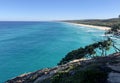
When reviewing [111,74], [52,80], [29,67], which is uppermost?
[111,74]

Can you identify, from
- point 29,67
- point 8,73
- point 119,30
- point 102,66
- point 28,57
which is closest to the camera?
point 102,66

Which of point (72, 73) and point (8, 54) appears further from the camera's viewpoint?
point (8, 54)

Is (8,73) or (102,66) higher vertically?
(102,66)

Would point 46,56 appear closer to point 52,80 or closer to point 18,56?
point 18,56

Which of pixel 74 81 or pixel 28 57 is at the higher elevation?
pixel 74 81

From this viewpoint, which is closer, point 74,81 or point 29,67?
point 74,81

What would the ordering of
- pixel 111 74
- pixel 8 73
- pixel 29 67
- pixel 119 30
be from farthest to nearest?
pixel 29 67 → pixel 8 73 → pixel 119 30 → pixel 111 74

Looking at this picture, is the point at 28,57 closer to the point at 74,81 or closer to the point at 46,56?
the point at 46,56

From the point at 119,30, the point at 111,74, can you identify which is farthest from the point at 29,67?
the point at 111,74

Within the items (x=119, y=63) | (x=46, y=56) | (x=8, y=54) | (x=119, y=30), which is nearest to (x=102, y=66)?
(x=119, y=63)

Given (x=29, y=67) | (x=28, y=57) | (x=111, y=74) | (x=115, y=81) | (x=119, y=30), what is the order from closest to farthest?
(x=115, y=81)
(x=111, y=74)
(x=119, y=30)
(x=29, y=67)
(x=28, y=57)
